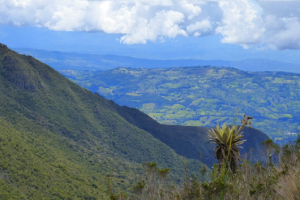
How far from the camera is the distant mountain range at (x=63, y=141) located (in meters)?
49.8

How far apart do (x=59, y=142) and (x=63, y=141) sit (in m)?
1.76

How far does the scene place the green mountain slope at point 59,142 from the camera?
49.4 metres

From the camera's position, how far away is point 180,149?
119 meters

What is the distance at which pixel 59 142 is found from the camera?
73938 mm

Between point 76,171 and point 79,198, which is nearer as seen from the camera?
point 79,198

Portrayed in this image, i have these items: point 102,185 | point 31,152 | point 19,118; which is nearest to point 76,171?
point 102,185

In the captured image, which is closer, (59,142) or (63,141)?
(59,142)

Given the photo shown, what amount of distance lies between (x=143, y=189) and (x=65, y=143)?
62936 millimetres

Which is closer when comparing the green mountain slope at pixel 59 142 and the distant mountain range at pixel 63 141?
the green mountain slope at pixel 59 142

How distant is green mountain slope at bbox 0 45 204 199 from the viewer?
Answer: 4944 cm

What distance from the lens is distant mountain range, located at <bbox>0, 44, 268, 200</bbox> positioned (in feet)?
163

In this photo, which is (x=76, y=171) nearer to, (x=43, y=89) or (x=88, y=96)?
(x=43, y=89)

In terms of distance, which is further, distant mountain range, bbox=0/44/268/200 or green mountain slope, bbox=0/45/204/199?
distant mountain range, bbox=0/44/268/200

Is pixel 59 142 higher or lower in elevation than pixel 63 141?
lower
